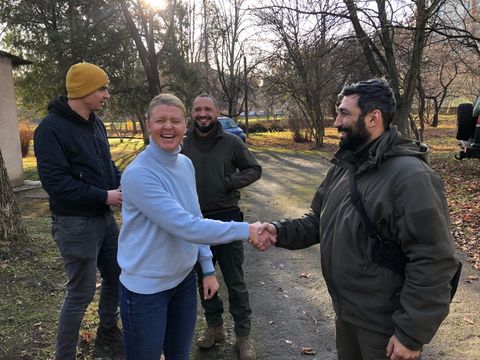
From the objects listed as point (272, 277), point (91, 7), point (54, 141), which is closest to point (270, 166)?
point (91, 7)

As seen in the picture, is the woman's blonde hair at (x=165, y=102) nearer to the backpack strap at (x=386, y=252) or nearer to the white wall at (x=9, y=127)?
the backpack strap at (x=386, y=252)

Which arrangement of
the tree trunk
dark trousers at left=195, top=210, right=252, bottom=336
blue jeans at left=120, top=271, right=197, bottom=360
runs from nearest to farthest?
blue jeans at left=120, top=271, right=197, bottom=360, dark trousers at left=195, top=210, right=252, bottom=336, the tree trunk

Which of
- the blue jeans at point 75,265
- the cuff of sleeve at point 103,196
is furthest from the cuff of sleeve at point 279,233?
the blue jeans at point 75,265

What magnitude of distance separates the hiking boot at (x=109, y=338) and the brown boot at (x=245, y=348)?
981 mm

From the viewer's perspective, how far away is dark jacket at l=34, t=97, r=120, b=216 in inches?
106

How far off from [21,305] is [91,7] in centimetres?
1395

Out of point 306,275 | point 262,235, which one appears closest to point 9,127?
point 306,275

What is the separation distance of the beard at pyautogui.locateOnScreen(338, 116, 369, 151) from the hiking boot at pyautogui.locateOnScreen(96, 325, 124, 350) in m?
2.50

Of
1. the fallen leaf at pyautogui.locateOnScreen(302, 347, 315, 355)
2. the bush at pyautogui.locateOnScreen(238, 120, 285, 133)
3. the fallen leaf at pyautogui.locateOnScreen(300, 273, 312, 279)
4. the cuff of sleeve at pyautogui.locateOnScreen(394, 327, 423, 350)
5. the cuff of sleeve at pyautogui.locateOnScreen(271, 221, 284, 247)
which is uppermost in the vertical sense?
the bush at pyautogui.locateOnScreen(238, 120, 285, 133)

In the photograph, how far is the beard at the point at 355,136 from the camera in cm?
200

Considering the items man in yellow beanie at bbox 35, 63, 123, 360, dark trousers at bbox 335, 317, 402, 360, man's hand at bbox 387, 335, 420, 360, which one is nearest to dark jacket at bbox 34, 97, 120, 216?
man in yellow beanie at bbox 35, 63, 123, 360

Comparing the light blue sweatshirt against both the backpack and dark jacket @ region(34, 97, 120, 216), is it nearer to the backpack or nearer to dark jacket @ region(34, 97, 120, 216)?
the backpack

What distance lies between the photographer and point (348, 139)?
2066 mm

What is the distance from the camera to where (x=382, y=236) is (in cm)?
188
